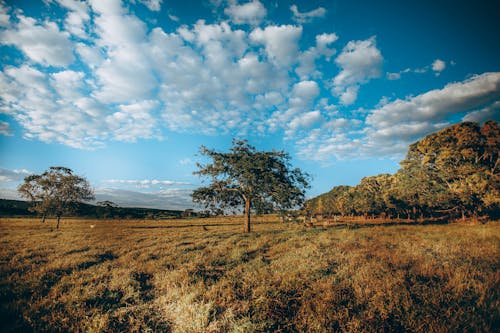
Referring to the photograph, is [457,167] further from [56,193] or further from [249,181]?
[56,193]

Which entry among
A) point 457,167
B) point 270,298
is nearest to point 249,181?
point 270,298

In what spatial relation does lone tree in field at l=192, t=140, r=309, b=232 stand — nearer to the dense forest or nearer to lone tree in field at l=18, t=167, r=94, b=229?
the dense forest

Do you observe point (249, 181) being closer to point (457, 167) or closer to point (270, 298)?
point (270, 298)

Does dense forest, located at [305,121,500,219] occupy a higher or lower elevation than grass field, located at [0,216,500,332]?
higher

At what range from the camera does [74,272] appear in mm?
8305

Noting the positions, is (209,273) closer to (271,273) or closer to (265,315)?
(271,273)

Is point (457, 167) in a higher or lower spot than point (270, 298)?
higher

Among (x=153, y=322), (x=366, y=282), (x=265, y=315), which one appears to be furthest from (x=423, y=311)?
(x=153, y=322)

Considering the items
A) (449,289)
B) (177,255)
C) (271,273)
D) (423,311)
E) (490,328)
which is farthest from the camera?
(177,255)

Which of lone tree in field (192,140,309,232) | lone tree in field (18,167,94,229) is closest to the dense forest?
lone tree in field (192,140,309,232)

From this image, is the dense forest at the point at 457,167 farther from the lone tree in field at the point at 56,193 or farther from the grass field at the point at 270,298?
the lone tree in field at the point at 56,193

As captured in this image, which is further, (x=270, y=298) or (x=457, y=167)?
(x=457, y=167)

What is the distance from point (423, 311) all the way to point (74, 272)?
12.3m

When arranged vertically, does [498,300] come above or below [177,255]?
above
